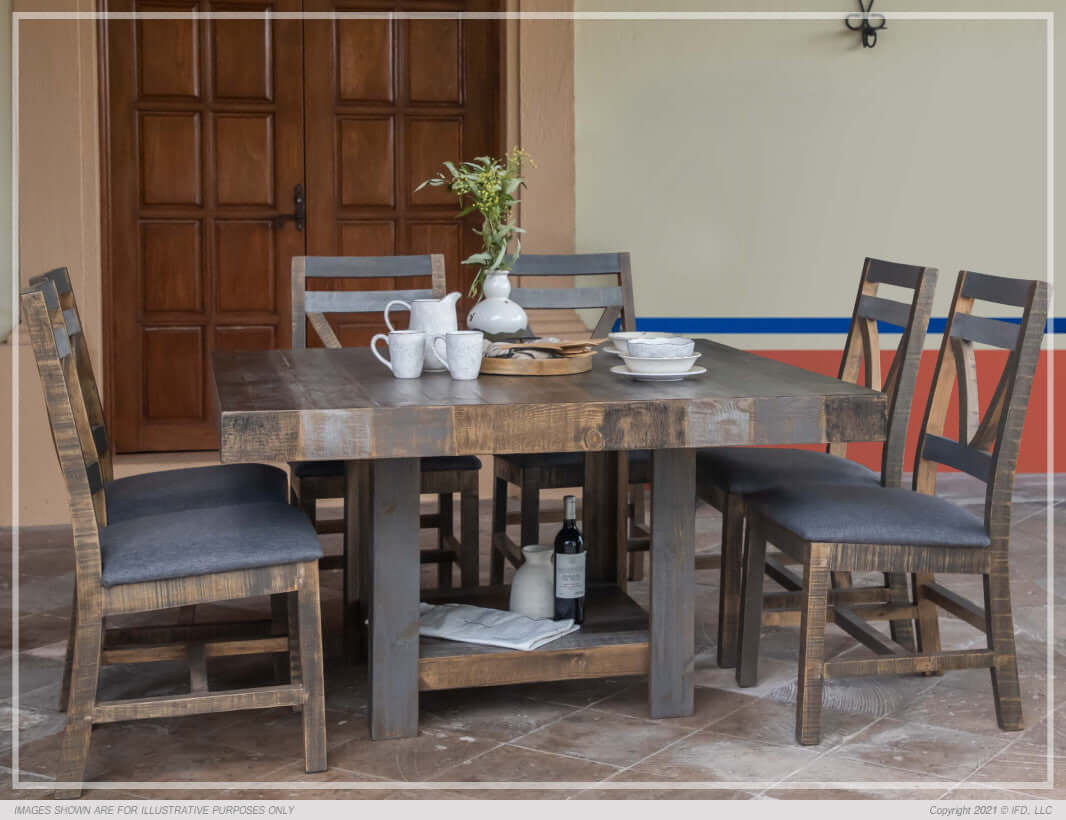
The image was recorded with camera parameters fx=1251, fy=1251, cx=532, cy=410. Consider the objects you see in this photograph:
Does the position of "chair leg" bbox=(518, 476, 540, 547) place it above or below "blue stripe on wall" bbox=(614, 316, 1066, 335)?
below

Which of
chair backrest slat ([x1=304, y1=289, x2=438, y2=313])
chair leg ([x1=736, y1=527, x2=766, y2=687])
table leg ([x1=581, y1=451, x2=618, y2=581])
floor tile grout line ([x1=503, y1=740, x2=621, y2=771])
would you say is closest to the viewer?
floor tile grout line ([x1=503, y1=740, x2=621, y2=771])

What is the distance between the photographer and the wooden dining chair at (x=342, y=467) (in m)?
3.30

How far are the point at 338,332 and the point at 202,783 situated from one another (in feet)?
9.75

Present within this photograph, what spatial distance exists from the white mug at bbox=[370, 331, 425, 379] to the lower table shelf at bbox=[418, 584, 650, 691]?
1.92ft

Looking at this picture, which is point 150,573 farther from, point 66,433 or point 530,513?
point 530,513

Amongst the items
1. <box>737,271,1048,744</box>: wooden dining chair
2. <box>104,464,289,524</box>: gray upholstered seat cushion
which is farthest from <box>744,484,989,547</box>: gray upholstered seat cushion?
<box>104,464,289,524</box>: gray upholstered seat cushion

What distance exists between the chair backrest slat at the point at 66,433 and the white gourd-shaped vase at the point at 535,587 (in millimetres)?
982

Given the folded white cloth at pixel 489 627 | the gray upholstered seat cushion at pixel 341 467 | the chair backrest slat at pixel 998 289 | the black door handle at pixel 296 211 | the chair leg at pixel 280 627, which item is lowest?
the chair leg at pixel 280 627

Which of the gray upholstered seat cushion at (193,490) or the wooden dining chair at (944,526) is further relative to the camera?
the gray upholstered seat cushion at (193,490)

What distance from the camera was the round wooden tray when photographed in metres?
2.72

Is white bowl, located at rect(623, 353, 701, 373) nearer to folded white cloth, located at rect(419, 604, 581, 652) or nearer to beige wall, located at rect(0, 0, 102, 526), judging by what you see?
folded white cloth, located at rect(419, 604, 581, 652)

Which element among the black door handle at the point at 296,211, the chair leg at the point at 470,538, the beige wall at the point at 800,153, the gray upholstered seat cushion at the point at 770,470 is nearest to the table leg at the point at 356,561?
the chair leg at the point at 470,538

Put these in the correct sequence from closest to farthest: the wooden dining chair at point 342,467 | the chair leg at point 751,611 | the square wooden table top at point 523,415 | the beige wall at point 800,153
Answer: the square wooden table top at point 523,415, the chair leg at point 751,611, the wooden dining chair at point 342,467, the beige wall at point 800,153

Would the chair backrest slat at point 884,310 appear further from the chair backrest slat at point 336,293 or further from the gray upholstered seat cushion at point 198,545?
the gray upholstered seat cushion at point 198,545
